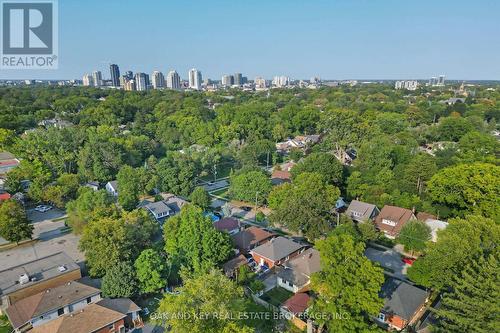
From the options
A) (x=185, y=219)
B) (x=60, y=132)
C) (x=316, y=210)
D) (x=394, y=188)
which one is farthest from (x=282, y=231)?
(x=60, y=132)

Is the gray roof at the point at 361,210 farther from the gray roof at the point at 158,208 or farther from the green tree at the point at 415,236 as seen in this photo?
the gray roof at the point at 158,208

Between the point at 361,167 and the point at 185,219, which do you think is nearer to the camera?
the point at 185,219

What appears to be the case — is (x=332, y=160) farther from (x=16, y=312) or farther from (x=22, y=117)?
(x=22, y=117)

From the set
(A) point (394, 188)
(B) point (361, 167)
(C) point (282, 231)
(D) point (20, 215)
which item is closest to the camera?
(D) point (20, 215)

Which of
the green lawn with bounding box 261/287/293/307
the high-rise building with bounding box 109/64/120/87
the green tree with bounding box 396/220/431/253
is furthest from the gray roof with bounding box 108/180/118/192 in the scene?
the high-rise building with bounding box 109/64/120/87

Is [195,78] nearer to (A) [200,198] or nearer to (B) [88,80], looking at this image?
(B) [88,80]

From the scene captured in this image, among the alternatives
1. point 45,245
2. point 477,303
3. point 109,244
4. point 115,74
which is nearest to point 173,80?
point 115,74

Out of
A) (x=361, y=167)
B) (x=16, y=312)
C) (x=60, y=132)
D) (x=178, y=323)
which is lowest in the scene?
(x=16, y=312)
